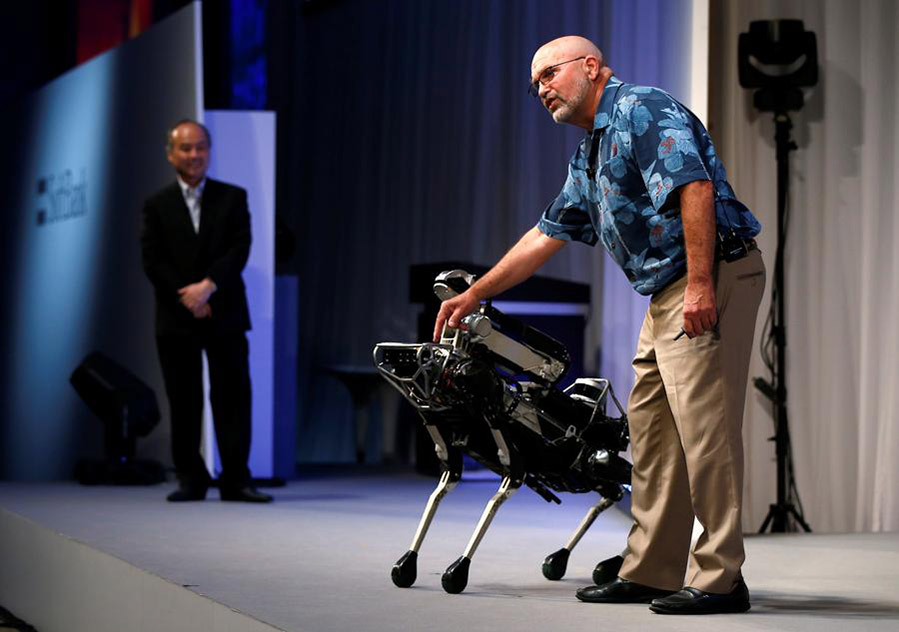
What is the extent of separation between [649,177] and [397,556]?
4.75 feet

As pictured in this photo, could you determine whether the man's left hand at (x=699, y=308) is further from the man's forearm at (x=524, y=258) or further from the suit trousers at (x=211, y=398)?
the suit trousers at (x=211, y=398)

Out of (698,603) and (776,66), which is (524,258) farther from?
(776,66)

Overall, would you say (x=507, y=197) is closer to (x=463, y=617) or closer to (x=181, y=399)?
(x=181, y=399)

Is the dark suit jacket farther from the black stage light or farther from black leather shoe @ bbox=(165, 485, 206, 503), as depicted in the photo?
the black stage light

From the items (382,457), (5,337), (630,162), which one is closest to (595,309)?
(382,457)

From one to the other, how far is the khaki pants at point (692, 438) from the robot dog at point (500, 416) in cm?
22

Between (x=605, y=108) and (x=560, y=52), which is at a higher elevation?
(x=560, y=52)

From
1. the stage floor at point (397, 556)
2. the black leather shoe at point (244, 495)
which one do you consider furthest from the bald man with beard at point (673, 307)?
the black leather shoe at point (244, 495)

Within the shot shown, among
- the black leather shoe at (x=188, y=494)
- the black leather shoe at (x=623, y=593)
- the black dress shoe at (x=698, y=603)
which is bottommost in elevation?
the black leather shoe at (x=188, y=494)

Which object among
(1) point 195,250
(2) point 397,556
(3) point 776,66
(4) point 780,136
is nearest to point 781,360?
(4) point 780,136

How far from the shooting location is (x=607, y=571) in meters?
2.94

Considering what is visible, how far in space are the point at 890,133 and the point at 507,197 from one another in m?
3.85

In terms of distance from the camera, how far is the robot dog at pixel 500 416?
9.01ft

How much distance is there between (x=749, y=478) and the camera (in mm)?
4496
